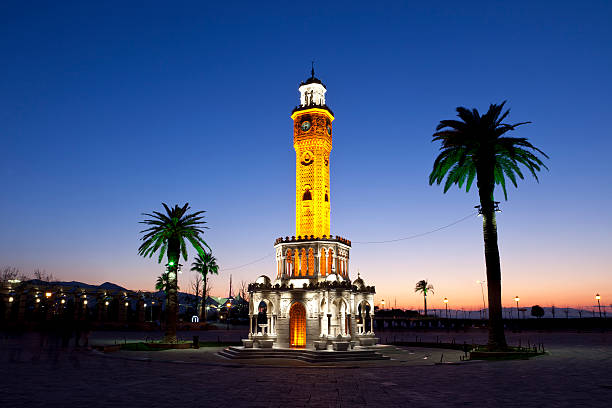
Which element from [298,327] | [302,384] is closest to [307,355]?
[298,327]

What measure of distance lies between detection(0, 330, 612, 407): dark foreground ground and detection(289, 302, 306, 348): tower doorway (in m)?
11.6

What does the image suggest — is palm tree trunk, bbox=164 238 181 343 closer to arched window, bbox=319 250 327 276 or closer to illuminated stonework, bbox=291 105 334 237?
illuminated stonework, bbox=291 105 334 237

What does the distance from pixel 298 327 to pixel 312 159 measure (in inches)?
598

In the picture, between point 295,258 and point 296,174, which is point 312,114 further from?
point 295,258

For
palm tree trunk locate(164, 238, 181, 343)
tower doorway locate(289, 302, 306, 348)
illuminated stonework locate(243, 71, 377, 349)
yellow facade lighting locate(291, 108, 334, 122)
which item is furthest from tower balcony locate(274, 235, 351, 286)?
yellow facade lighting locate(291, 108, 334, 122)

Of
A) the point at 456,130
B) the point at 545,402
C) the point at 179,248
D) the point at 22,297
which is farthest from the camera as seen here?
the point at 22,297

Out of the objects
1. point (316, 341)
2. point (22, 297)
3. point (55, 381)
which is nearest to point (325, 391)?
point (55, 381)

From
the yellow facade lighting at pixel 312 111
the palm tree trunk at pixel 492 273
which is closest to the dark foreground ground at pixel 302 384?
the palm tree trunk at pixel 492 273

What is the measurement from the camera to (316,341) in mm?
33406

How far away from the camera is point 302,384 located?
1777cm

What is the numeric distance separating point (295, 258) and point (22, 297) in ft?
169

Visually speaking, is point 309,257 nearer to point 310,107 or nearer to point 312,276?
point 312,276

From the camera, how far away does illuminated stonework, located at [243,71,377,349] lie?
116 ft

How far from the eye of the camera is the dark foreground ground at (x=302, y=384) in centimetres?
1341
